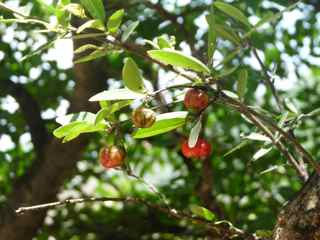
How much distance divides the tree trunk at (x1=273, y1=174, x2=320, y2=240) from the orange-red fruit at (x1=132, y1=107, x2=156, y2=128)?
0.29 metres

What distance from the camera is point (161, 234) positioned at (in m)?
2.49

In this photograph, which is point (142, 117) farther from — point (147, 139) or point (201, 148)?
point (147, 139)

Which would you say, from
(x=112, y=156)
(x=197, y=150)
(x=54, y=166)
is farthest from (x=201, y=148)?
(x=54, y=166)

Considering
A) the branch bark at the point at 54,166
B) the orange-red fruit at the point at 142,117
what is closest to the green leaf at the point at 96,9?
the orange-red fruit at the point at 142,117

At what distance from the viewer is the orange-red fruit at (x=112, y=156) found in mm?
1095

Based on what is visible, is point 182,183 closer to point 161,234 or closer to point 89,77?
point 161,234

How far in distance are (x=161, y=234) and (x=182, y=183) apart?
0.23 m

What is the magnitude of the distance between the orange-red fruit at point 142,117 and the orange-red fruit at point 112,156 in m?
0.21

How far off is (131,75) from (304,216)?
0.36 m

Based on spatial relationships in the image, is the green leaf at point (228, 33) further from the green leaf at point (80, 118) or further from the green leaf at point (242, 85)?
the green leaf at point (80, 118)

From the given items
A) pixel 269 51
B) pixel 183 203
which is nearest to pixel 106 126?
pixel 269 51

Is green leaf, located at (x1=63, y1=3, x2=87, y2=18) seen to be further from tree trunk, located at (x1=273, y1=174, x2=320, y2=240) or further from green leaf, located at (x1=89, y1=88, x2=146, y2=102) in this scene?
tree trunk, located at (x1=273, y1=174, x2=320, y2=240)

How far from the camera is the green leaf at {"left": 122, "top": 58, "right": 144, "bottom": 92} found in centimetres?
86

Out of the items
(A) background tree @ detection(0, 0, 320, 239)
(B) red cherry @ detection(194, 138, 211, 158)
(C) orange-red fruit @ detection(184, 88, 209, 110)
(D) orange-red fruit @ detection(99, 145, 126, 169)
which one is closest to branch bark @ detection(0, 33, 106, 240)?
(A) background tree @ detection(0, 0, 320, 239)
